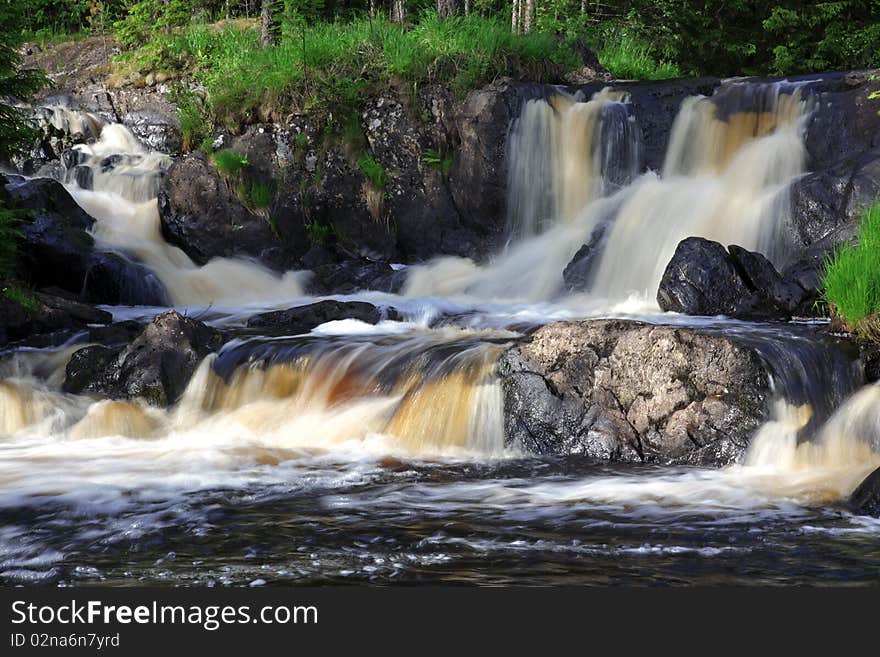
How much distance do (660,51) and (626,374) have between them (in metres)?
13.6

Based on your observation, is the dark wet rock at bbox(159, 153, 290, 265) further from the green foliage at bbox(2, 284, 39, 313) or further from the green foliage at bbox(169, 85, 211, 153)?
the green foliage at bbox(2, 284, 39, 313)

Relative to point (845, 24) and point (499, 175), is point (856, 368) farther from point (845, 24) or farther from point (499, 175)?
point (845, 24)

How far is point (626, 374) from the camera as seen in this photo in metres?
7.85

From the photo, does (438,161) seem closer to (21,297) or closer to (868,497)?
(21,297)

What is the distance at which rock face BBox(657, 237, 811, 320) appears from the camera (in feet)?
33.1

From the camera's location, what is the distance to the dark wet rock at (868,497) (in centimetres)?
596

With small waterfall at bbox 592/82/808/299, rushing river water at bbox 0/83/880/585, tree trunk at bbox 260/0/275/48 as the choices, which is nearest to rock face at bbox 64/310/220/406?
rushing river water at bbox 0/83/880/585

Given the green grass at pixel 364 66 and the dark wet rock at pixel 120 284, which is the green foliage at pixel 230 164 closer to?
the green grass at pixel 364 66

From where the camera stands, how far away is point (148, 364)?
9.23m

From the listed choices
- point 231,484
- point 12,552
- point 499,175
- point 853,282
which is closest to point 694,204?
point 499,175

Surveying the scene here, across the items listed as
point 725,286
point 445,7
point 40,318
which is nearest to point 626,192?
point 725,286

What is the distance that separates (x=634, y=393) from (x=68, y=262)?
7.99 metres

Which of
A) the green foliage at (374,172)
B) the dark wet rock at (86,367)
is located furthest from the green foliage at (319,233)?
the dark wet rock at (86,367)

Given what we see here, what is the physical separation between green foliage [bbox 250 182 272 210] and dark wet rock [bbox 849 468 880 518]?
10.6 metres
